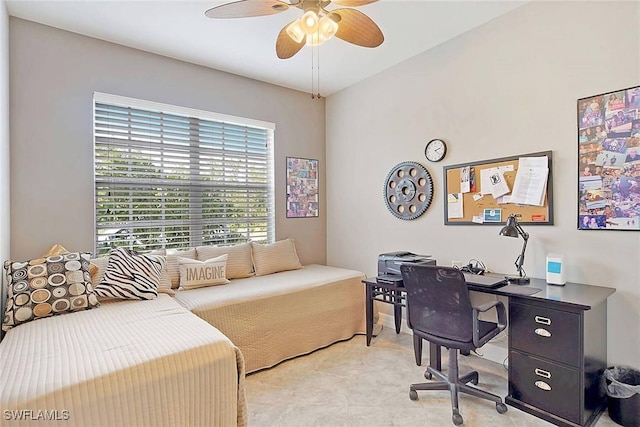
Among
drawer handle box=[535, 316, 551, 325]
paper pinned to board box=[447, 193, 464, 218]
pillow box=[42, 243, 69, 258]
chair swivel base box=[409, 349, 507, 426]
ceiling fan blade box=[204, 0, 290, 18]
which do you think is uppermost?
ceiling fan blade box=[204, 0, 290, 18]

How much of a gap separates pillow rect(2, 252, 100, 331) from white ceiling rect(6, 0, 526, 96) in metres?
1.81

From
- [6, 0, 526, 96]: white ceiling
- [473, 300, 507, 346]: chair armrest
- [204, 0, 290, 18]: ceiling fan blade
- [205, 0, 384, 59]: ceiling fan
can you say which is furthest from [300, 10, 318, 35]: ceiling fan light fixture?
[473, 300, 507, 346]: chair armrest

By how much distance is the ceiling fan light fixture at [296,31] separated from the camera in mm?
1898

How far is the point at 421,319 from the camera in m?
2.23

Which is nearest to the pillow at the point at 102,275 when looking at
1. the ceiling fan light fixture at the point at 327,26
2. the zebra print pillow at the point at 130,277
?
the zebra print pillow at the point at 130,277

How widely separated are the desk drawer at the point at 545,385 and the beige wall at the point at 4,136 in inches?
125

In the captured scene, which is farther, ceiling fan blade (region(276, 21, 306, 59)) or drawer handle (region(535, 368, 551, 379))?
ceiling fan blade (region(276, 21, 306, 59))

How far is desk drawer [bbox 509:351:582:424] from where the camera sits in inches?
72.3

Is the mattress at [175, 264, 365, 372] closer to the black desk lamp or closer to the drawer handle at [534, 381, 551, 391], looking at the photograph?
Result: the black desk lamp

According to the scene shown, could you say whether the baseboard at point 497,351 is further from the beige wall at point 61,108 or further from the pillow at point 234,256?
the beige wall at point 61,108

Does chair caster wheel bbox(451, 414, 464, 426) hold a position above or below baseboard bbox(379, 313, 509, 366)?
below

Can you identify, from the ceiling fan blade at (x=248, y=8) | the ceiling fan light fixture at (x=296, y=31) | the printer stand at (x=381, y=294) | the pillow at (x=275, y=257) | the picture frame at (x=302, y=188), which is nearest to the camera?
the ceiling fan blade at (x=248, y=8)

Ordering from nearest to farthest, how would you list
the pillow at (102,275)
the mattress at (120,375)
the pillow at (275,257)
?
1. the mattress at (120,375)
2. the pillow at (102,275)
3. the pillow at (275,257)

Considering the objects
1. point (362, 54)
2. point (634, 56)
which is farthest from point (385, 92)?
point (634, 56)
